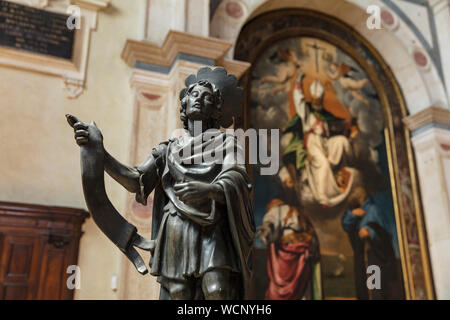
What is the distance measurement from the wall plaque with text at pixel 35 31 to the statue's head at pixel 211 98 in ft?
13.4

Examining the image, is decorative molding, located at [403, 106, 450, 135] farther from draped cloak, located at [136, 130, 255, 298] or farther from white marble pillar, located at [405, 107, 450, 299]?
draped cloak, located at [136, 130, 255, 298]

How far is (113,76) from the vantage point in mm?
6352

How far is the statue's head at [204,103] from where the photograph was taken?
257cm

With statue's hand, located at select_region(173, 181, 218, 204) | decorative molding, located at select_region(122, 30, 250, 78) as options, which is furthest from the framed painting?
statue's hand, located at select_region(173, 181, 218, 204)

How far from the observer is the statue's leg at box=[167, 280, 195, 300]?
88.0 inches

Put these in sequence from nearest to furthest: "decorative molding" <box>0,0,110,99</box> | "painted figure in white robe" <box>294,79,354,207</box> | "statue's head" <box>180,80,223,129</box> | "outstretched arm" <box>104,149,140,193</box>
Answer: "outstretched arm" <box>104,149,140,193</box> < "statue's head" <box>180,80,223,129</box> < "decorative molding" <box>0,0,110,99</box> < "painted figure in white robe" <box>294,79,354,207</box>

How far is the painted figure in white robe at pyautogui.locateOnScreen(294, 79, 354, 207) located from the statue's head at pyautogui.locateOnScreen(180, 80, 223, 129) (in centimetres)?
518

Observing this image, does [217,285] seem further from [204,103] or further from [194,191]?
[204,103]

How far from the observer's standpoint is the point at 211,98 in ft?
8.50

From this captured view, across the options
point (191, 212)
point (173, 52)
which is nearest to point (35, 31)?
point (173, 52)

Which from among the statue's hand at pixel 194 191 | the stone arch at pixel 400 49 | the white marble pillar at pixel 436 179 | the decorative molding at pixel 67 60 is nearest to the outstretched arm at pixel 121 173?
the statue's hand at pixel 194 191

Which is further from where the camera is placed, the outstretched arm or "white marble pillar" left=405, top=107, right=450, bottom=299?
"white marble pillar" left=405, top=107, right=450, bottom=299

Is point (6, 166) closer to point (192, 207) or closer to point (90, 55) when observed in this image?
point (90, 55)

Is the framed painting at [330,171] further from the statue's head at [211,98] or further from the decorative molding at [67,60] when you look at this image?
the statue's head at [211,98]
